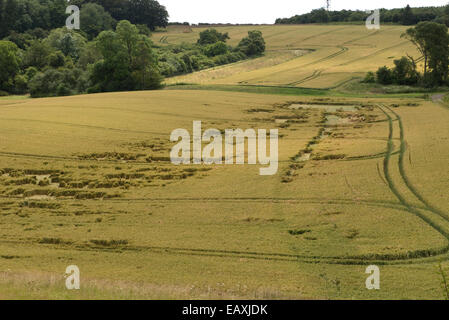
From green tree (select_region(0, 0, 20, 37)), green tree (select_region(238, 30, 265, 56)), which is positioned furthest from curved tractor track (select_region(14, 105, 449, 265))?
green tree (select_region(0, 0, 20, 37))

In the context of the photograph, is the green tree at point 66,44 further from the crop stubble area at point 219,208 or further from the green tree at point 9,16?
the crop stubble area at point 219,208

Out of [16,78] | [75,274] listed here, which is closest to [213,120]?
[75,274]

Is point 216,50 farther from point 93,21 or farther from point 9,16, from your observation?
point 9,16

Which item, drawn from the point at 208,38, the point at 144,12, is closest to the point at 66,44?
the point at 208,38

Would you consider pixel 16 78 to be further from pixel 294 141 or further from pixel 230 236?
pixel 230 236

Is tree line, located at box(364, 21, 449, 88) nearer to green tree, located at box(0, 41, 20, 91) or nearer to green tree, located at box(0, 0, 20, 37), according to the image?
green tree, located at box(0, 41, 20, 91)
